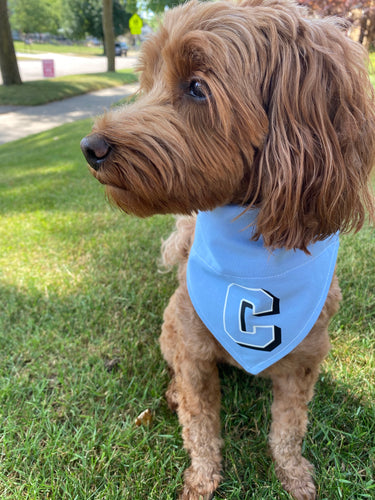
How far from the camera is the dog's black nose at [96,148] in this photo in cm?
130

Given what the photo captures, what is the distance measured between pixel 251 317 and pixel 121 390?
107cm

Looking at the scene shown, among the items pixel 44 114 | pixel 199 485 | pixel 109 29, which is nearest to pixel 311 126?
pixel 199 485

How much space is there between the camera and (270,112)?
1336mm

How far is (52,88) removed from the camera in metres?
18.5

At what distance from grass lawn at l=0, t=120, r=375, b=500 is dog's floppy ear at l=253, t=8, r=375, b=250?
1.00 metres

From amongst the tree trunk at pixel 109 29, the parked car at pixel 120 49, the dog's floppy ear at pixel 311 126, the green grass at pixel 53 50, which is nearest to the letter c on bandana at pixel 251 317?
the dog's floppy ear at pixel 311 126

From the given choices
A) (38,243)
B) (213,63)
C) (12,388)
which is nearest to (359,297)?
(213,63)

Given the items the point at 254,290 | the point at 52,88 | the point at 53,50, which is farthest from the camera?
the point at 53,50

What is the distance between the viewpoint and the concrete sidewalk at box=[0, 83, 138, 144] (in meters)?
11.9

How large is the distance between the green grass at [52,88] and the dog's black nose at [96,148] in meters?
13.7

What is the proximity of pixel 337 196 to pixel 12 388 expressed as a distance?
2131mm

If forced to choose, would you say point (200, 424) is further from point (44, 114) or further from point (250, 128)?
point (44, 114)

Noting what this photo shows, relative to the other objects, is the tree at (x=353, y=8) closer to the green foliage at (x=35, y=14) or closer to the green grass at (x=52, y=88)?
the green grass at (x=52, y=88)

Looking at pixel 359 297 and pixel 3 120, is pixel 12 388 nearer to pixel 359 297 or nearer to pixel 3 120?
pixel 359 297
